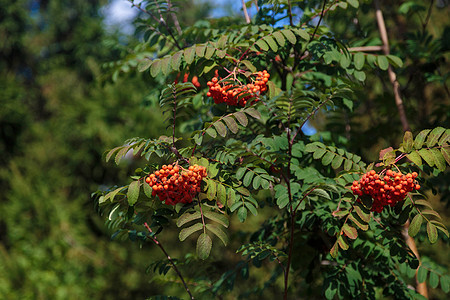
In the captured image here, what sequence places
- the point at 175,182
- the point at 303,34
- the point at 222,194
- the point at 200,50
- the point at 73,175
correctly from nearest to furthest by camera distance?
the point at 175,182, the point at 222,194, the point at 200,50, the point at 303,34, the point at 73,175

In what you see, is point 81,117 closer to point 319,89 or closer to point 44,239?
point 44,239

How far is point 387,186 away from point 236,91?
21.9 inches

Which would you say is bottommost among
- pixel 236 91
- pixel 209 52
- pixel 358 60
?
pixel 358 60

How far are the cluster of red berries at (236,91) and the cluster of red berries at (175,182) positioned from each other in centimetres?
29

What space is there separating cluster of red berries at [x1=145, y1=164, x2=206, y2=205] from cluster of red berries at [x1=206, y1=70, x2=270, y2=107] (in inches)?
11.5

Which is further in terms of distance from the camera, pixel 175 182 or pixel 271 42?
pixel 271 42

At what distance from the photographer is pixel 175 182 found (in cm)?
119

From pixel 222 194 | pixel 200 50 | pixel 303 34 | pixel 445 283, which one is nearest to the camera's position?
pixel 222 194

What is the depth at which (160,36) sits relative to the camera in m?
2.08

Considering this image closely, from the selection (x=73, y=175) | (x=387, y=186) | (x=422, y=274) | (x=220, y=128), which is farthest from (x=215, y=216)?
(x=73, y=175)

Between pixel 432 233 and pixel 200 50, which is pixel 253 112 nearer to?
pixel 200 50

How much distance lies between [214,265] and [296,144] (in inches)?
38.0

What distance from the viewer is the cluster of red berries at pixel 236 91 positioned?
4.49ft

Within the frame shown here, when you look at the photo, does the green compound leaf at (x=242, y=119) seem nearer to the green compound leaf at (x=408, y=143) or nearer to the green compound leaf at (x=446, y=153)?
the green compound leaf at (x=408, y=143)
